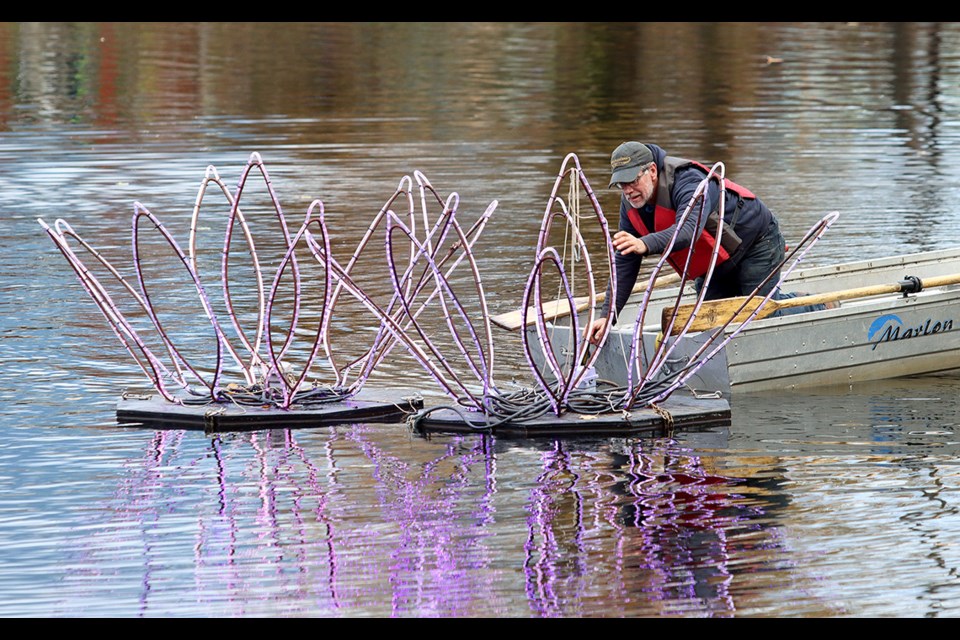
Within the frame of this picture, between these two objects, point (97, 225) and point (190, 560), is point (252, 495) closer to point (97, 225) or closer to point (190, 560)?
point (190, 560)

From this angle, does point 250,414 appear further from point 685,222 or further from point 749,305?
point 749,305

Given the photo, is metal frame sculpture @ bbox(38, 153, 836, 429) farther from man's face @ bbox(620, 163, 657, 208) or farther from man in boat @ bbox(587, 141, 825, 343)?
man's face @ bbox(620, 163, 657, 208)

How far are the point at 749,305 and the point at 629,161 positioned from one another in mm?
1399

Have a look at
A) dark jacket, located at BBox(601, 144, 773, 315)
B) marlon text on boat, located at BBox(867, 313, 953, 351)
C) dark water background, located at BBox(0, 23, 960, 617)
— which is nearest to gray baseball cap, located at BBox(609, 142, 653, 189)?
dark jacket, located at BBox(601, 144, 773, 315)

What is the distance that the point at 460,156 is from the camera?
1007 inches

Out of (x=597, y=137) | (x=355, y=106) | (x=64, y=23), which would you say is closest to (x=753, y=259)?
(x=597, y=137)

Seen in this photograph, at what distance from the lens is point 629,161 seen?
11047 millimetres

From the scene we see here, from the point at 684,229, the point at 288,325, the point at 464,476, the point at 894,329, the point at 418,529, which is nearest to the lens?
the point at 418,529

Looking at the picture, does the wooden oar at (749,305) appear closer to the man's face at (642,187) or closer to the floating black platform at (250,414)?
the man's face at (642,187)

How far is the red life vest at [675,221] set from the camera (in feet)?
36.9

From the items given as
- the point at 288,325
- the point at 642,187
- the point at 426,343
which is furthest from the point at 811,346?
the point at 288,325

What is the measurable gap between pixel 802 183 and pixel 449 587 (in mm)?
15376

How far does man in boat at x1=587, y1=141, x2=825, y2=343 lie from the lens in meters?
11.0

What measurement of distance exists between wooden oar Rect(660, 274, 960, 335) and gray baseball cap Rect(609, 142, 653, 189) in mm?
862
